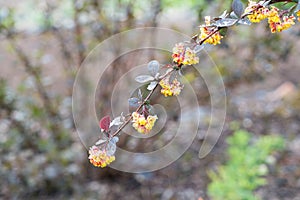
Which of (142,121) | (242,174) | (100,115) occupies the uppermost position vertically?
(100,115)

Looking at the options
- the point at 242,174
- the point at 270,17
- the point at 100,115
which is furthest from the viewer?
the point at 100,115

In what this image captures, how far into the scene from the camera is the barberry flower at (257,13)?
0.67 m

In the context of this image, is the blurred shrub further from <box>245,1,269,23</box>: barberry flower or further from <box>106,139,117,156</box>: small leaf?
<box>245,1,269,23</box>: barberry flower

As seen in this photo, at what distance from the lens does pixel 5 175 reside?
177cm

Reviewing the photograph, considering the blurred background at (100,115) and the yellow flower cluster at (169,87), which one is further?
the blurred background at (100,115)

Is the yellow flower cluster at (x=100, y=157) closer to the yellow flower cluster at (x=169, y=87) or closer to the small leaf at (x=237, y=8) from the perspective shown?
the yellow flower cluster at (x=169, y=87)

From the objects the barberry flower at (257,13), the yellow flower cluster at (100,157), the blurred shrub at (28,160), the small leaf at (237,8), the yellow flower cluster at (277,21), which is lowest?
the yellow flower cluster at (100,157)

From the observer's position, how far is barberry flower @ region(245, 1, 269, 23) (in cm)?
67

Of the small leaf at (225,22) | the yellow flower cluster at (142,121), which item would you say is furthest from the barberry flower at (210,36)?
the yellow flower cluster at (142,121)

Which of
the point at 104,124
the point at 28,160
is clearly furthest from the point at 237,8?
the point at 28,160

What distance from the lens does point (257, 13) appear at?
674mm

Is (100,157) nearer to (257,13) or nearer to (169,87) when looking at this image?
(169,87)

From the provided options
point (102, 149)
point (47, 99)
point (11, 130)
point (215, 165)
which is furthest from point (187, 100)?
point (102, 149)

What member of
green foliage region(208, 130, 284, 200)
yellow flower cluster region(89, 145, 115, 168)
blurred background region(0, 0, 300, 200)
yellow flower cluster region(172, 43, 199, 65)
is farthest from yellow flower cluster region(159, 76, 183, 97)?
blurred background region(0, 0, 300, 200)
